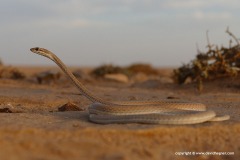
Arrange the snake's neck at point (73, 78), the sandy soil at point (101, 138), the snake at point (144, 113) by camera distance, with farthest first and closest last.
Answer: the snake's neck at point (73, 78) < the snake at point (144, 113) < the sandy soil at point (101, 138)

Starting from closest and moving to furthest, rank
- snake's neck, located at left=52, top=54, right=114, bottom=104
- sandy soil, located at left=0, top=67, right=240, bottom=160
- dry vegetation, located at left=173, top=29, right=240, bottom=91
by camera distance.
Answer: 1. sandy soil, located at left=0, top=67, right=240, bottom=160
2. snake's neck, located at left=52, top=54, right=114, bottom=104
3. dry vegetation, located at left=173, top=29, right=240, bottom=91

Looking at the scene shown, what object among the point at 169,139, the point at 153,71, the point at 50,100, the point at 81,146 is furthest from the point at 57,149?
the point at 153,71

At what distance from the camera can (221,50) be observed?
47.1ft

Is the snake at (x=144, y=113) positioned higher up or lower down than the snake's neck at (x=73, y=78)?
lower down

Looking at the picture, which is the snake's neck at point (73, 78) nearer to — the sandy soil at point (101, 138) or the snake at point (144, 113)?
the snake at point (144, 113)

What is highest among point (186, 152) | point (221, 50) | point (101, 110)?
point (221, 50)

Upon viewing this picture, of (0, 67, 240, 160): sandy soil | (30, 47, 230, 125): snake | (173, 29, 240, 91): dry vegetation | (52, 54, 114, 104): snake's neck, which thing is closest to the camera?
(0, 67, 240, 160): sandy soil

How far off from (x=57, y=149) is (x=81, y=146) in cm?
29

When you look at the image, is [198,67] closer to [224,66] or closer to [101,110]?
[224,66]

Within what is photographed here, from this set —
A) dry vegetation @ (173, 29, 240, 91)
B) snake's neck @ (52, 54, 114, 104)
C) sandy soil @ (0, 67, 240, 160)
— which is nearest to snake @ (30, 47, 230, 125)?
snake's neck @ (52, 54, 114, 104)

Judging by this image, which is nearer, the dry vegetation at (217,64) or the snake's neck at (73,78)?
the snake's neck at (73,78)

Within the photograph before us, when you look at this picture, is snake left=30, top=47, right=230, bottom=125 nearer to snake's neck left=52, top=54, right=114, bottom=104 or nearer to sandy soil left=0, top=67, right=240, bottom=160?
snake's neck left=52, top=54, right=114, bottom=104

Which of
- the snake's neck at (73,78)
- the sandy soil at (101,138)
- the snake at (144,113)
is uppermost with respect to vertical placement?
the snake's neck at (73,78)

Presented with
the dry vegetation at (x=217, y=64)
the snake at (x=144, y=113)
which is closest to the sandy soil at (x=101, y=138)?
the snake at (x=144, y=113)
